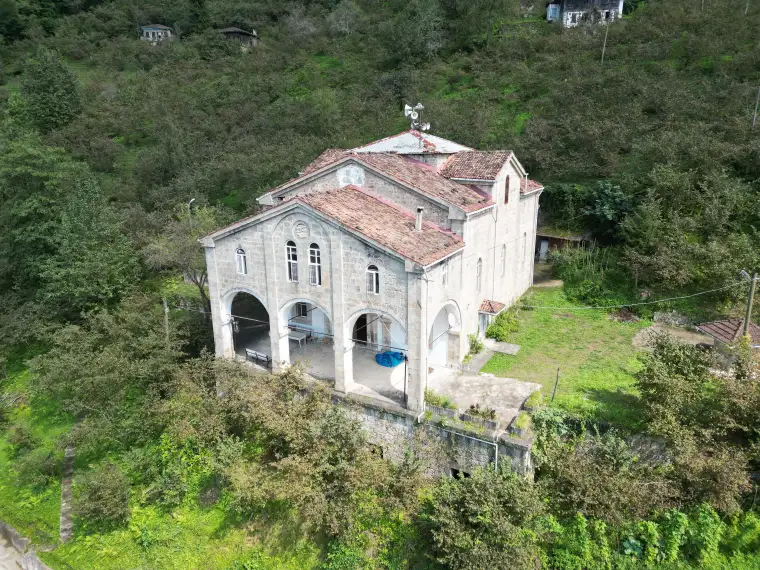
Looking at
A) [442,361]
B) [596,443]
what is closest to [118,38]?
[442,361]

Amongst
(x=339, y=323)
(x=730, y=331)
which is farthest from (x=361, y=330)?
(x=730, y=331)

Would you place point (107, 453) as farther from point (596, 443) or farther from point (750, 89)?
point (750, 89)

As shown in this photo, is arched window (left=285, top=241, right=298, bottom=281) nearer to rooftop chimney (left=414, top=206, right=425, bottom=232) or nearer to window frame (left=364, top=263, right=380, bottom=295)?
window frame (left=364, top=263, right=380, bottom=295)

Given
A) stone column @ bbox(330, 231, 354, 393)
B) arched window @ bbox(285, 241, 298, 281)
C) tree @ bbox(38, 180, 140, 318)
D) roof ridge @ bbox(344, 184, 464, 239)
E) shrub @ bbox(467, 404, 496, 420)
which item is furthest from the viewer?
tree @ bbox(38, 180, 140, 318)

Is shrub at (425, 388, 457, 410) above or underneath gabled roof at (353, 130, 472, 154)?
underneath

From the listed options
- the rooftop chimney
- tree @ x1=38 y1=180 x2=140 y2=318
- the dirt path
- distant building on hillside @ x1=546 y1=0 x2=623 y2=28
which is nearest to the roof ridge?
the rooftop chimney

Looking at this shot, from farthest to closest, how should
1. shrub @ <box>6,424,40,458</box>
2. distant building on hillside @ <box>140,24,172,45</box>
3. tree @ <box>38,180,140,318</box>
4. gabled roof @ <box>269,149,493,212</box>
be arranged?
distant building on hillside @ <box>140,24,172,45</box> → tree @ <box>38,180,140,318</box> → shrub @ <box>6,424,40,458</box> → gabled roof @ <box>269,149,493,212</box>

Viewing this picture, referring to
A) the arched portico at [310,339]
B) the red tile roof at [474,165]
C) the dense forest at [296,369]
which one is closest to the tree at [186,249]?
the dense forest at [296,369]
